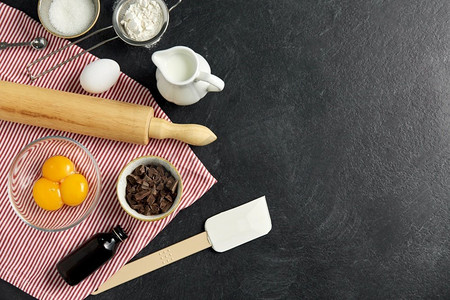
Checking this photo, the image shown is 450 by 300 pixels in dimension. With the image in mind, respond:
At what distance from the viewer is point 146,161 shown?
109cm

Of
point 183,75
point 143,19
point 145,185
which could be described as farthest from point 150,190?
point 143,19

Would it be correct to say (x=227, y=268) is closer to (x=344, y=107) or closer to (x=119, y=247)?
(x=119, y=247)

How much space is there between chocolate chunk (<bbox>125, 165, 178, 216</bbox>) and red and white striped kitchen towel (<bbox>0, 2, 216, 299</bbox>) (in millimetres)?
61

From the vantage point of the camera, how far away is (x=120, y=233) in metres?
1.09

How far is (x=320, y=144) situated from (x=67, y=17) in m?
0.65

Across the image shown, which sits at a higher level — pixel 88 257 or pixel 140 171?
pixel 140 171

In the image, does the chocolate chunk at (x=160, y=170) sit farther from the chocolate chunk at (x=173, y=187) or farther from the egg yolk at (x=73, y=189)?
the egg yolk at (x=73, y=189)

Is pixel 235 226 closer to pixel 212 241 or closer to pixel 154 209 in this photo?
pixel 212 241

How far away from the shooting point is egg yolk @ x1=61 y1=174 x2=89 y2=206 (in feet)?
3.48

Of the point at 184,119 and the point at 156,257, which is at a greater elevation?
the point at 184,119

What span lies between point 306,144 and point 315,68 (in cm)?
18

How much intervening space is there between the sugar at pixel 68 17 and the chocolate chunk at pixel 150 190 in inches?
13.5

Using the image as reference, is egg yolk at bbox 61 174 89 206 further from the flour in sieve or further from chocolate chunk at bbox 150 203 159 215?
the flour in sieve

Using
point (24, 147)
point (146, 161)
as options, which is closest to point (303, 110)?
point (146, 161)
